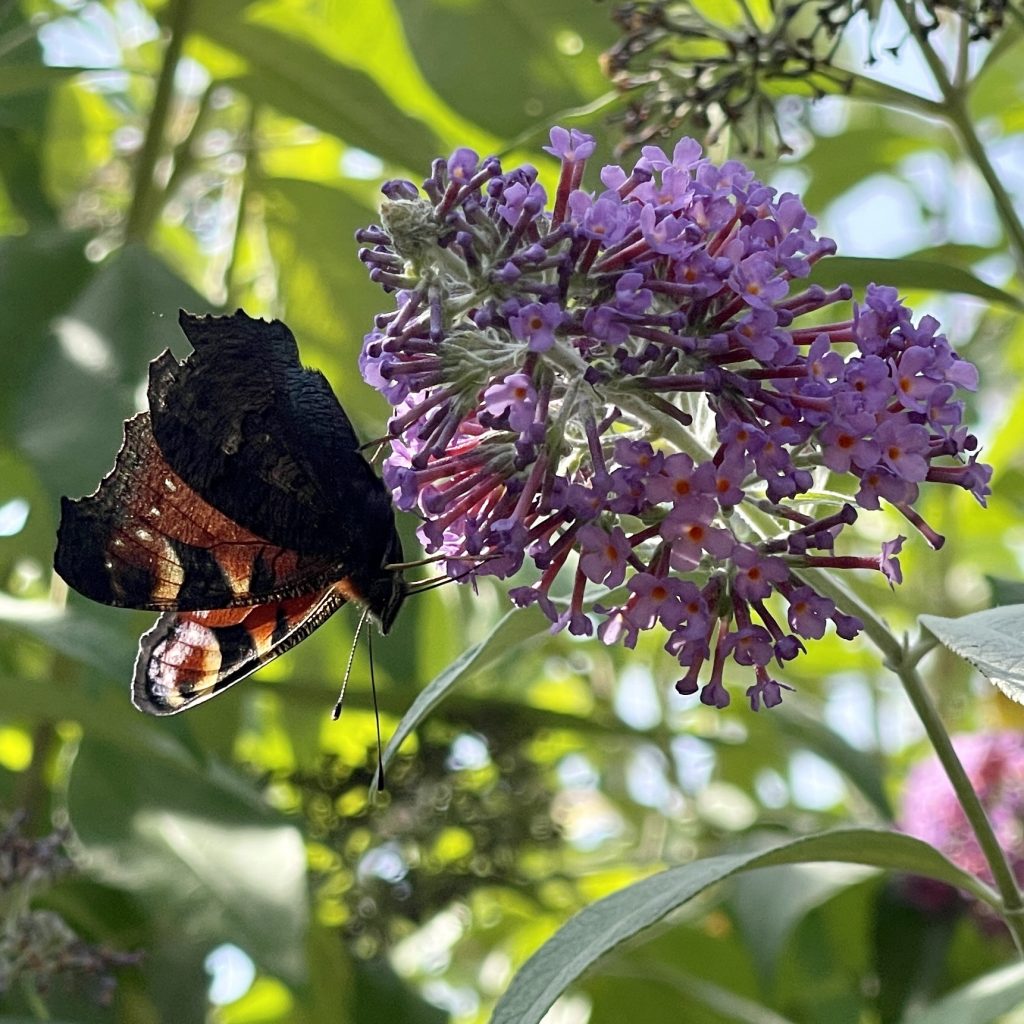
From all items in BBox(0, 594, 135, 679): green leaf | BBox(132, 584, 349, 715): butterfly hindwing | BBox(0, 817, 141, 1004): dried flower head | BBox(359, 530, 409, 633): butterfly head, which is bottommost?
BBox(0, 817, 141, 1004): dried flower head

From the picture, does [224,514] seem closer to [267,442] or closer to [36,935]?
[267,442]

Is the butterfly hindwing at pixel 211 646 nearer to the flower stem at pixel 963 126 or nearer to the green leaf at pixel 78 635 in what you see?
the green leaf at pixel 78 635

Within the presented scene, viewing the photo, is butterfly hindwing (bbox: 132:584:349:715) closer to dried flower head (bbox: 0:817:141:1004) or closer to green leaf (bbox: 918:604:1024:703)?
dried flower head (bbox: 0:817:141:1004)

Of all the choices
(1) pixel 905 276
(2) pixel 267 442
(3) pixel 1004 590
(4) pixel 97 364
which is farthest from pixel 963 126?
(4) pixel 97 364

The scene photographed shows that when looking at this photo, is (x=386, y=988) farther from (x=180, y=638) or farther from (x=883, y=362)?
(x=883, y=362)

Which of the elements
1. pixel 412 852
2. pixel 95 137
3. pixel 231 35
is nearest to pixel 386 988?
pixel 412 852

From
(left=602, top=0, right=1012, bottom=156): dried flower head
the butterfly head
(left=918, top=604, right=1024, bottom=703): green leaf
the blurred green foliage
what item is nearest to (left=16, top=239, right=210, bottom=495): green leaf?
the blurred green foliage

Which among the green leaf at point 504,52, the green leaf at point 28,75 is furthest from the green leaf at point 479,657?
the green leaf at point 28,75

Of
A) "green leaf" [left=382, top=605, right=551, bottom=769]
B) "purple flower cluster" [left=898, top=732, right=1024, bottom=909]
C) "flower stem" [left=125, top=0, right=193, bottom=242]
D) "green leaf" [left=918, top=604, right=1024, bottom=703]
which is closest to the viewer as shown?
"green leaf" [left=918, top=604, right=1024, bottom=703]
